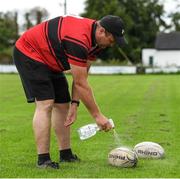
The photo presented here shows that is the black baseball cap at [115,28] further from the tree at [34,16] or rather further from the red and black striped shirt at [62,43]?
the tree at [34,16]

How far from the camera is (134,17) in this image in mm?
102562

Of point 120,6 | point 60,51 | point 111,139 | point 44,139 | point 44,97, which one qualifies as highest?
point 60,51

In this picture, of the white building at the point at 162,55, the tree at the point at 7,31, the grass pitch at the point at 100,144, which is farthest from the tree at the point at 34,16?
the grass pitch at the point at 100,144

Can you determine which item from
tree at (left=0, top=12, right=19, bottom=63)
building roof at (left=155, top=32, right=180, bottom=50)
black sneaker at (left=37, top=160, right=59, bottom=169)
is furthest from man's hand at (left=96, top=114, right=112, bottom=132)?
building roof at (left=155, top=32, right=180, bottom=50)

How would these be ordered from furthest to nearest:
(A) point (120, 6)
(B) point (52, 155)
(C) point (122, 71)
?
(A) point (120, 6)
(C) point (122, 71)
(B) point (52, 155)

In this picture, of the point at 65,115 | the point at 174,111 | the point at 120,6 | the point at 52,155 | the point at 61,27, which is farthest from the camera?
the point at 120,6

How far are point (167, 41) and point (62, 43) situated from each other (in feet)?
322

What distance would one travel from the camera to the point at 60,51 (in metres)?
7.59

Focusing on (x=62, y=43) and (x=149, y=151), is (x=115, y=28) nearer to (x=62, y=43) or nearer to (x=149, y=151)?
(x=62, y=43)

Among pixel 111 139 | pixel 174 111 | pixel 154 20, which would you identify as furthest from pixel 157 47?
pixel 111 139

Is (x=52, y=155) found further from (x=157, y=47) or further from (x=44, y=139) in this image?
(x=157, y=47)

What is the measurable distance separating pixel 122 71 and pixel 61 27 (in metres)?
62.3

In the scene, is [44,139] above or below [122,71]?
Answer: above

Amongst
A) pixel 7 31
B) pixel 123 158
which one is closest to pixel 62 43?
pixel 123 158
